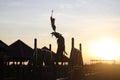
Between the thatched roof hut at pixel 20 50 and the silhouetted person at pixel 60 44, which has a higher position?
the thatched roof hut at pixel 20 50

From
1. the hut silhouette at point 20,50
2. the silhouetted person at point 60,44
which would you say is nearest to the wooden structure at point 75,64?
the silhouetted person at point 60,44

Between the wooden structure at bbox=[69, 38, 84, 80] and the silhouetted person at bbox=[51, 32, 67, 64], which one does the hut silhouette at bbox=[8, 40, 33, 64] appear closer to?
the wooden structure at bbox=[69, 38, 84, 80]

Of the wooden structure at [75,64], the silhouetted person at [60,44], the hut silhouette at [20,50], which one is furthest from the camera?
the hut silhouette at [20,50]

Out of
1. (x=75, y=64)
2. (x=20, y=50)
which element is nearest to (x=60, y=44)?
(x=75, y=64)

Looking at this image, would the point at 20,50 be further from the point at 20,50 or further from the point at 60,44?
the point at 60,44

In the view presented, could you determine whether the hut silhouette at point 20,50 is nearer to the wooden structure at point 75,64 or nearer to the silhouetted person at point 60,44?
the wooden structure at point 75,64

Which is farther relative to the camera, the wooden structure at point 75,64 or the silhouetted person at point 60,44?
the wooden structure at point 75,64

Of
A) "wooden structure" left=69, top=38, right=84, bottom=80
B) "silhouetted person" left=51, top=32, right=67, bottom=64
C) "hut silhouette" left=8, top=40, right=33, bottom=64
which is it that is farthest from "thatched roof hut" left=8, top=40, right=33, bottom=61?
"silhouetted person" left=51, top=32, right=67, bottom=64

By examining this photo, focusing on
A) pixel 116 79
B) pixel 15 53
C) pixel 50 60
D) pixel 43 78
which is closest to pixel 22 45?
pixel 15 53

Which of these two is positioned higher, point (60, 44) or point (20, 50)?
point (20, 50)

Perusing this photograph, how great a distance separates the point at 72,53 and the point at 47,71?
2.05 meters

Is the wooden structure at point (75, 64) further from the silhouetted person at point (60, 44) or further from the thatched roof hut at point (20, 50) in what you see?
the thatched roof hut at point (20, 50)

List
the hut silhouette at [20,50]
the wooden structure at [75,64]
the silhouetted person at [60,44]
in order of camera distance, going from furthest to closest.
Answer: the hut silhouette at [20,50]
the wooden structure at [75,64]
the silhouetted person at [60,44]

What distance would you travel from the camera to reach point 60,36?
17.2 metres
